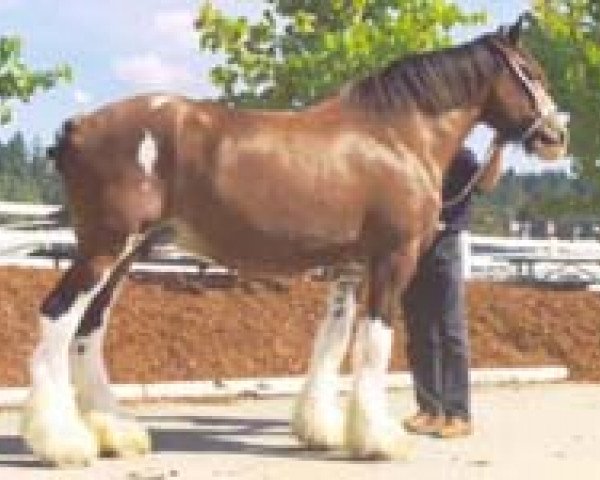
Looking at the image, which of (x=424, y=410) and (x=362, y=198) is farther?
(x=424, y=410)

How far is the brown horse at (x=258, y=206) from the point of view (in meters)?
8.33

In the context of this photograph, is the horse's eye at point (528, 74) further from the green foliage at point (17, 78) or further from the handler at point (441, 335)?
the green foliage at point (17, 78)

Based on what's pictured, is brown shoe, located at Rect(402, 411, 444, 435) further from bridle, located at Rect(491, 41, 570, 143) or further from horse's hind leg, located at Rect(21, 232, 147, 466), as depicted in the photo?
horse's hind leg, located at Rect(21, 232, 147, 466)

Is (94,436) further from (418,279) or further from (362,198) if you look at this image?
(418,279)

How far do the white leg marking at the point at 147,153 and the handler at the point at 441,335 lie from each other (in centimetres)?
236

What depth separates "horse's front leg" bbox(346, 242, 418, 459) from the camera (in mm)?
8625

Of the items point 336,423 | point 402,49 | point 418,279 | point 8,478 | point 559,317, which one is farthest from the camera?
point 402,49

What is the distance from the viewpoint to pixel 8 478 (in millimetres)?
7828

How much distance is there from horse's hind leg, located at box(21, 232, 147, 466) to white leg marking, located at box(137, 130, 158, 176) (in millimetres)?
411

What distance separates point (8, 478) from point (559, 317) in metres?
9.54

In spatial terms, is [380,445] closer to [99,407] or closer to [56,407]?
[99,407]

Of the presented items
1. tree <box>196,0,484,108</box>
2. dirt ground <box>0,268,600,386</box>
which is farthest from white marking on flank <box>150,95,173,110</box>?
tree <box>196,0,484,108</box>

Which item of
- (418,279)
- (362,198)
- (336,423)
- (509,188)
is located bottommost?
(509,188)

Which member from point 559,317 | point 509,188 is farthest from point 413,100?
point 509,188
